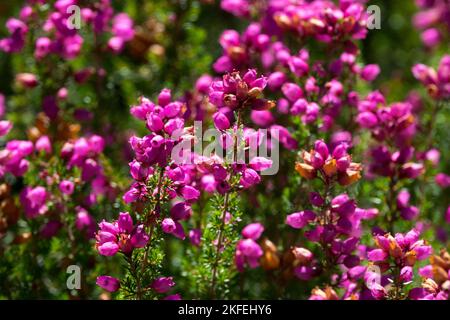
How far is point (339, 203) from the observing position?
2.16 m

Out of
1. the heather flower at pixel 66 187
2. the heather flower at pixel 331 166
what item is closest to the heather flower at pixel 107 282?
the heather flower at pixel 66 187

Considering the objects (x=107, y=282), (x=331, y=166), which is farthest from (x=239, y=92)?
(x=107, y=282)

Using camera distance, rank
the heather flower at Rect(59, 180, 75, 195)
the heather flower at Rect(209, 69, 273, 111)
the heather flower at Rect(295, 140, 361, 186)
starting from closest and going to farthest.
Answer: the heather flower at Rect(209, 69, 273, 111) < the heather flower at Rect(295, 140, 361, 186) < the heather flower at Rect(59, 180, 75, 195)

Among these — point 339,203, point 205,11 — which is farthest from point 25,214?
point 205,11

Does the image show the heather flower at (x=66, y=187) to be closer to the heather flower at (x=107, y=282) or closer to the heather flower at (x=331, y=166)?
the heather flower at (x=107, y=282)

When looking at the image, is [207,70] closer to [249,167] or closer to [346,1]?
[346,1]

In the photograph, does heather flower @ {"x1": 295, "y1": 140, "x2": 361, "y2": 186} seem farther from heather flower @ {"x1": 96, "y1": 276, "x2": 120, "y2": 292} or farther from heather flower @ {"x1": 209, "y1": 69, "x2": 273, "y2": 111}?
heather flower @ {"x1": 96, "y1": 276, "x2": 120, "y2": 292}

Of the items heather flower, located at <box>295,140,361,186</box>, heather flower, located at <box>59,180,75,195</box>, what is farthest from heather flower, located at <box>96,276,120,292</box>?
heather flower, located at <box>295,140,361,186</box>

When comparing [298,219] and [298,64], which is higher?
[298,64]

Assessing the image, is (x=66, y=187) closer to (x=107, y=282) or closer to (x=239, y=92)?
(x=107, y=282)

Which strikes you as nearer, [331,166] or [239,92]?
[239,92]

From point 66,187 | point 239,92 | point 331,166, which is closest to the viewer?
point 239,92

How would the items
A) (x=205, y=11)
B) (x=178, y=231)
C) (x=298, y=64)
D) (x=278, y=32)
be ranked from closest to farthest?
(x=178, y=231) → (x=298, y=64) → (x=278, y=32) → (x=205, y=11)

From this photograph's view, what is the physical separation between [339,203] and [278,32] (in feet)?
3.47
